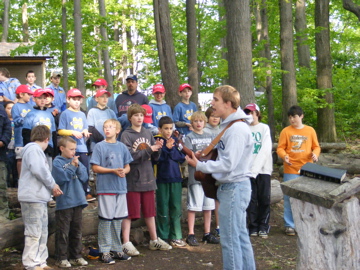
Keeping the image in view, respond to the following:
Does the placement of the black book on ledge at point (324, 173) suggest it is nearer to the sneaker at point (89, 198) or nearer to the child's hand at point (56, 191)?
the child's hand at point (56, 191)

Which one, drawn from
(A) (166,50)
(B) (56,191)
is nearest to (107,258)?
(B) (56,191)

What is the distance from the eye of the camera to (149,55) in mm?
35219

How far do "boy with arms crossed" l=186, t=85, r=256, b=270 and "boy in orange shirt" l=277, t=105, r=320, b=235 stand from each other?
3130 millimetres

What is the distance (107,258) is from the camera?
238 inches

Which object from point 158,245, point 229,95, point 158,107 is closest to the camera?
point 229,95

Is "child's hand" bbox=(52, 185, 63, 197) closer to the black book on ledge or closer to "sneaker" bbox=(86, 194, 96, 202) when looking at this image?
"sneaker" bbox=(86, 194, 96, 202)

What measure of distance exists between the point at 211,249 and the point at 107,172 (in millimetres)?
1952

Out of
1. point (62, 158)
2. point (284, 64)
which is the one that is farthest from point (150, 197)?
point (284, 64)

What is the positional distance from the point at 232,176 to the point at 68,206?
241 centimetres

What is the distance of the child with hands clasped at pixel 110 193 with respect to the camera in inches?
243

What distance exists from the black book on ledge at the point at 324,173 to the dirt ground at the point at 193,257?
7.41 feet

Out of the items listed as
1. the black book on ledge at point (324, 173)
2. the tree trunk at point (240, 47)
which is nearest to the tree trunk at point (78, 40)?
the tree trunk at point (240, 47)

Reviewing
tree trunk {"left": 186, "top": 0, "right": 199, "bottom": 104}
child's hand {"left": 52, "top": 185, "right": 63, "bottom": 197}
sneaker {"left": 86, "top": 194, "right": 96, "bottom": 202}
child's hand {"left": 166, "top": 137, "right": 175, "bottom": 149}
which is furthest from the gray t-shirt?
tree trunk {"left": 186, "top": 0, "right": 199, "bottom": 104}

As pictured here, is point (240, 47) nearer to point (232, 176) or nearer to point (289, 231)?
point (289, 231)
